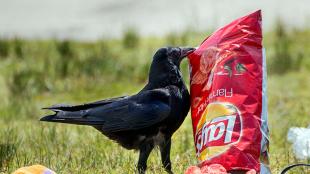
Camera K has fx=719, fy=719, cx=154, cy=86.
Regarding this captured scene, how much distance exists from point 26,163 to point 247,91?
2024mm

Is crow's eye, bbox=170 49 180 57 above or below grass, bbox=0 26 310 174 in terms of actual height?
above

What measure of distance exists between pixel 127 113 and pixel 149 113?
7.3 inches

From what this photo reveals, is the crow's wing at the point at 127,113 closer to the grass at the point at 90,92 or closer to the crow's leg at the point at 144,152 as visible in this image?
the crow's leg at the point at 144,152

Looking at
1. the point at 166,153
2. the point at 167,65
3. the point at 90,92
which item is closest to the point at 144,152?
the point at 166,153

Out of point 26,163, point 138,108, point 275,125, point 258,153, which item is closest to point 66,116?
point 138,108

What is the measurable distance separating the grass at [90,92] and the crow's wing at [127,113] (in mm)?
575

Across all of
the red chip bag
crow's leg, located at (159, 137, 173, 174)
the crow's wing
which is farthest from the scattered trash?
the red chip bag

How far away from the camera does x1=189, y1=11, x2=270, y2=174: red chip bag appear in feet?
14.3

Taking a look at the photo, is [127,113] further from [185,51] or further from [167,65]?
[185,51]

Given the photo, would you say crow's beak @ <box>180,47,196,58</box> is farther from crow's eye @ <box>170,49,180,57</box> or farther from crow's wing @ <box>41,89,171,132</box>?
crow's wing @ <box>41,89,171,132</box>

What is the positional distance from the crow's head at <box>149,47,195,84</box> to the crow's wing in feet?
0.42

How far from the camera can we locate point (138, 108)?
15.6 feet

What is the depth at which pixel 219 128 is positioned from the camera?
441 cm

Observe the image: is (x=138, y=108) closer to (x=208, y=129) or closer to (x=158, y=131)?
(x=158, y=131)
